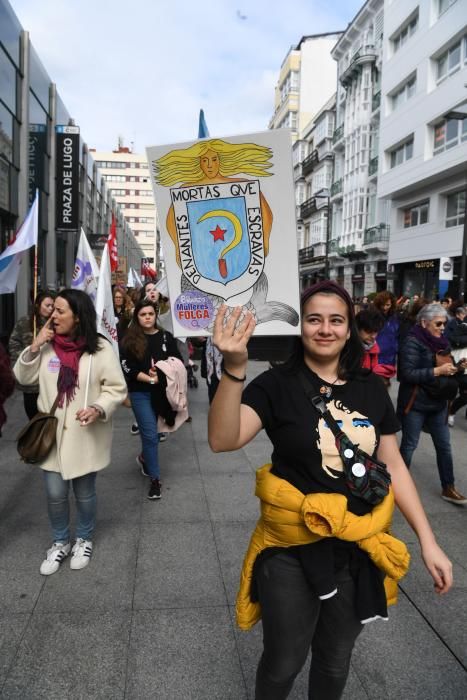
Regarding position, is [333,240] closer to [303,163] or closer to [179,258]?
[303,163]

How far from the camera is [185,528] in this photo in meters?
4.11

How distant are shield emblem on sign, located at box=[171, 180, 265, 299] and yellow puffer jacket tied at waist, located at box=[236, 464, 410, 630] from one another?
76 cm

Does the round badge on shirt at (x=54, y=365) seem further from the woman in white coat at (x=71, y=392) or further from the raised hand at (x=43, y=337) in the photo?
the raised hand at (x=43, y=337)

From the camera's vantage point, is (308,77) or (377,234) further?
(308,77)

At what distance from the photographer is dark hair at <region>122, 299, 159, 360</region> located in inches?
193

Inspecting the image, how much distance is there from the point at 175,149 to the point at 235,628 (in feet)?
8.20

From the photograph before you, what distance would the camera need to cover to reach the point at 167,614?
297 cm

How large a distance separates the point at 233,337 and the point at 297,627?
1.07m

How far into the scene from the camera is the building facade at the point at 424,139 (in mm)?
22484

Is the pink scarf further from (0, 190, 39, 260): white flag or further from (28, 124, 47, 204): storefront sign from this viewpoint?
(28, 124, 47, 204): storefront sign

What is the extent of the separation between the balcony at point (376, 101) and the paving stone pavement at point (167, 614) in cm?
3446

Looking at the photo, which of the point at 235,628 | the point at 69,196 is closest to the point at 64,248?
the point at 69,196

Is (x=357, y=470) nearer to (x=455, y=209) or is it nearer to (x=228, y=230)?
(x=228, y=230)

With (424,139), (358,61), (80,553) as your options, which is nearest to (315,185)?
(358,61)
